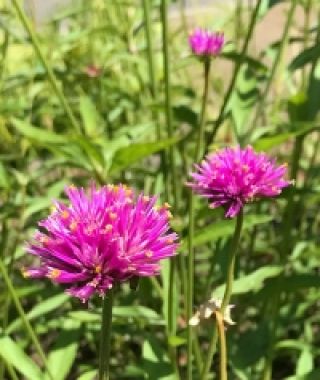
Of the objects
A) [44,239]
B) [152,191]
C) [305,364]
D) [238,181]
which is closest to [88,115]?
[152,191]

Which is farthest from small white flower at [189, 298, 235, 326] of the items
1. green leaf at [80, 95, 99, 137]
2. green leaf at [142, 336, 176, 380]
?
green leaf at [80, 95, 99, 137]

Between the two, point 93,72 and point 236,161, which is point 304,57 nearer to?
point 236,161

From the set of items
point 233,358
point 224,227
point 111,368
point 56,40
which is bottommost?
point 111,368

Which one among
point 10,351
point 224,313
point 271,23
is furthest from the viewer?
point 271,23

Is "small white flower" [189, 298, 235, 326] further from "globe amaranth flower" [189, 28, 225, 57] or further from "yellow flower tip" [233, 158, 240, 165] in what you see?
"globe amaranth flower" [189, 28, 225, 57]

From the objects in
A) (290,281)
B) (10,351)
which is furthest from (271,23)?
(10,351)

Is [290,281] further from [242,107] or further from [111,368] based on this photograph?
[111,368]
